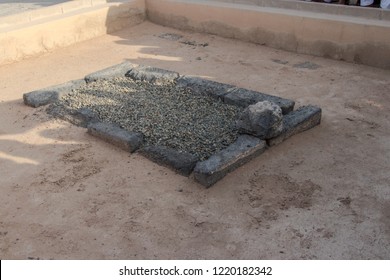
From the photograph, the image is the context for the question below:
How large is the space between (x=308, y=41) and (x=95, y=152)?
5.01 metres

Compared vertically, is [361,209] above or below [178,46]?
below

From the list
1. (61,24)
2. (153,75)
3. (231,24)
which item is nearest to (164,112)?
(153,75)

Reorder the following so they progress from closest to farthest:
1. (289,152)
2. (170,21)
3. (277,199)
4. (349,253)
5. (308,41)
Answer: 1. (349,253)
2. (277,199)
3. (289,152)
4. (308,41)
5. (170,21)

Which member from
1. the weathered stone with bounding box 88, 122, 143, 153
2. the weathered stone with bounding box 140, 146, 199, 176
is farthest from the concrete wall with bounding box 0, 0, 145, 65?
the weathered stone with bounding box 140, 146, 199, 176

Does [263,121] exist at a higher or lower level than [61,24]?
lower

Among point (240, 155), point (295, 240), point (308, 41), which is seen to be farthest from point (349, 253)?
point (308, 41)

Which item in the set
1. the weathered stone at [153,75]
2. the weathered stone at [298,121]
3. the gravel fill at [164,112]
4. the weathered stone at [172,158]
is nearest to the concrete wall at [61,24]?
the gravel fill at [164,112]

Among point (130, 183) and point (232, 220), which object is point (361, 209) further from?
point (130, 183)

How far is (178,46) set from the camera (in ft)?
30.4

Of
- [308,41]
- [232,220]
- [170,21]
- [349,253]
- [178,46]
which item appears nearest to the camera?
[349,253]

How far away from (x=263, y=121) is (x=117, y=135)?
1.79m

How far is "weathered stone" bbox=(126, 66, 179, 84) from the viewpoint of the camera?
6.96 metres

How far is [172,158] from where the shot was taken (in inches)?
189

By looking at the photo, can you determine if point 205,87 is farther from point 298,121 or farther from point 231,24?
point 231,24
